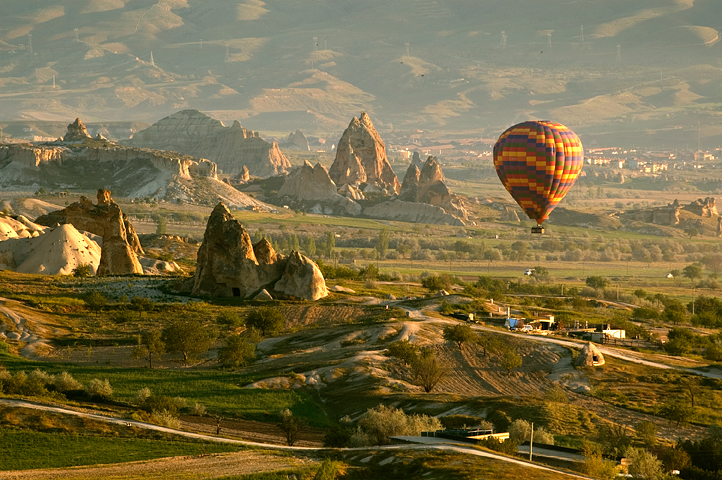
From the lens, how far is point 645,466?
49.7m

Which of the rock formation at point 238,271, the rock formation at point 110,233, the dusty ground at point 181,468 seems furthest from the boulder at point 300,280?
the dusty ground at point 181,468

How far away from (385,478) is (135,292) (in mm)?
56793

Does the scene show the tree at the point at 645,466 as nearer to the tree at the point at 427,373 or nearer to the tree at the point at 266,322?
the tree at the point at 427,373

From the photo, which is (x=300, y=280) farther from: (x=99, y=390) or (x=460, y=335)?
(x=99, y=390)

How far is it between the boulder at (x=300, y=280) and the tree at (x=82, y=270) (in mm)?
19285

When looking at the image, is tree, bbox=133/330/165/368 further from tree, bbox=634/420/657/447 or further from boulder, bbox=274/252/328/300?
tree, bbox=634/420/657/447

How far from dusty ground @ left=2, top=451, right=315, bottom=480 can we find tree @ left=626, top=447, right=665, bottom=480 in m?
13.8

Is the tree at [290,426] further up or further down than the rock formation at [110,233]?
further down

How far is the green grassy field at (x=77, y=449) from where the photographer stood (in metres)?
49.7

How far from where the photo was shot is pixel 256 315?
88.4 metres

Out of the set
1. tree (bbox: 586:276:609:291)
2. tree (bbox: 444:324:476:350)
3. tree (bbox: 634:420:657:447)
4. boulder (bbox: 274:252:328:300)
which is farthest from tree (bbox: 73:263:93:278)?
tree (bbox: 586:276:609:291)

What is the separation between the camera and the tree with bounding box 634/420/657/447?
58878 millimetres

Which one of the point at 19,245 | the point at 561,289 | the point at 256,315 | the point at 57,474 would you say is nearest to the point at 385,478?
the point at 57,474

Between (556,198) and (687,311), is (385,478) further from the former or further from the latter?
(687,311)
